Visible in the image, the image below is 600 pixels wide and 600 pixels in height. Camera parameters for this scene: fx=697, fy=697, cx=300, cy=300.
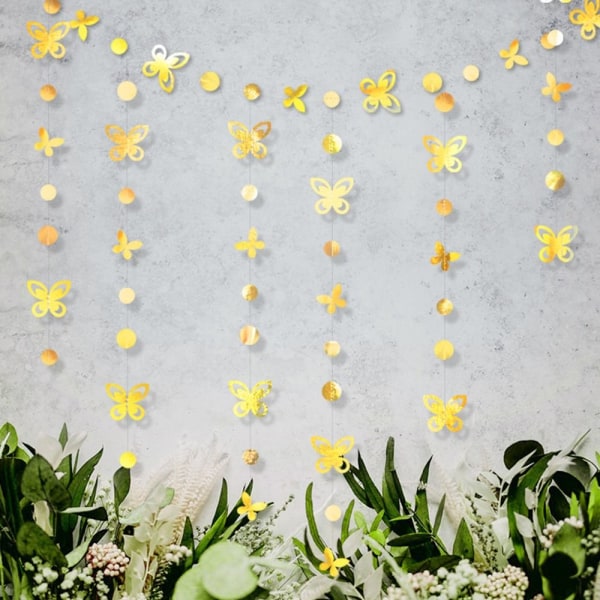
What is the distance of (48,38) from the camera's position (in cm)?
167

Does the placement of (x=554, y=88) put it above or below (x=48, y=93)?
below

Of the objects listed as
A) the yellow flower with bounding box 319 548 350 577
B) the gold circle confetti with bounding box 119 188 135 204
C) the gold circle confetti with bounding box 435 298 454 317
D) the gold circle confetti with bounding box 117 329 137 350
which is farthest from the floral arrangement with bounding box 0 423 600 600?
the gold circle confetti with bounding box 119 188 135 204

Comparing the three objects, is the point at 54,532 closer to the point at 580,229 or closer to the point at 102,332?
the point at 102,332

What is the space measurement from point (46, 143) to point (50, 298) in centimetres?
37

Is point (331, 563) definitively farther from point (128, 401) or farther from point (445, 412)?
point (128, 401)

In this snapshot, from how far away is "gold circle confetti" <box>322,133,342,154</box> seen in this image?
1.64 metres

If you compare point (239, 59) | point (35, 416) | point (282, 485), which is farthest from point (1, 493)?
point (239, 59)

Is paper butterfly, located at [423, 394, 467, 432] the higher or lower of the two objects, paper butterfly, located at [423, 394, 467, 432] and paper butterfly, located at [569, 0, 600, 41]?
the lower

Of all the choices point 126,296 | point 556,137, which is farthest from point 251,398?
point 556,137

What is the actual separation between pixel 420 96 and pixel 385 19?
20cm

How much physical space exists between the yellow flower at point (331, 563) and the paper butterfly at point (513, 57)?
1186 millimetres

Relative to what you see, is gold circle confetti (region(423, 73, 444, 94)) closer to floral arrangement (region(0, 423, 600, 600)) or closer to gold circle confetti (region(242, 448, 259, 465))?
floral arrangement (region(0, 423, 600, 600))

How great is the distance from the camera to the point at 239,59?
1.67 metres

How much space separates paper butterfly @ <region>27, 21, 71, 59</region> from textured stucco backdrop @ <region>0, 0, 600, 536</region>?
3 cm
